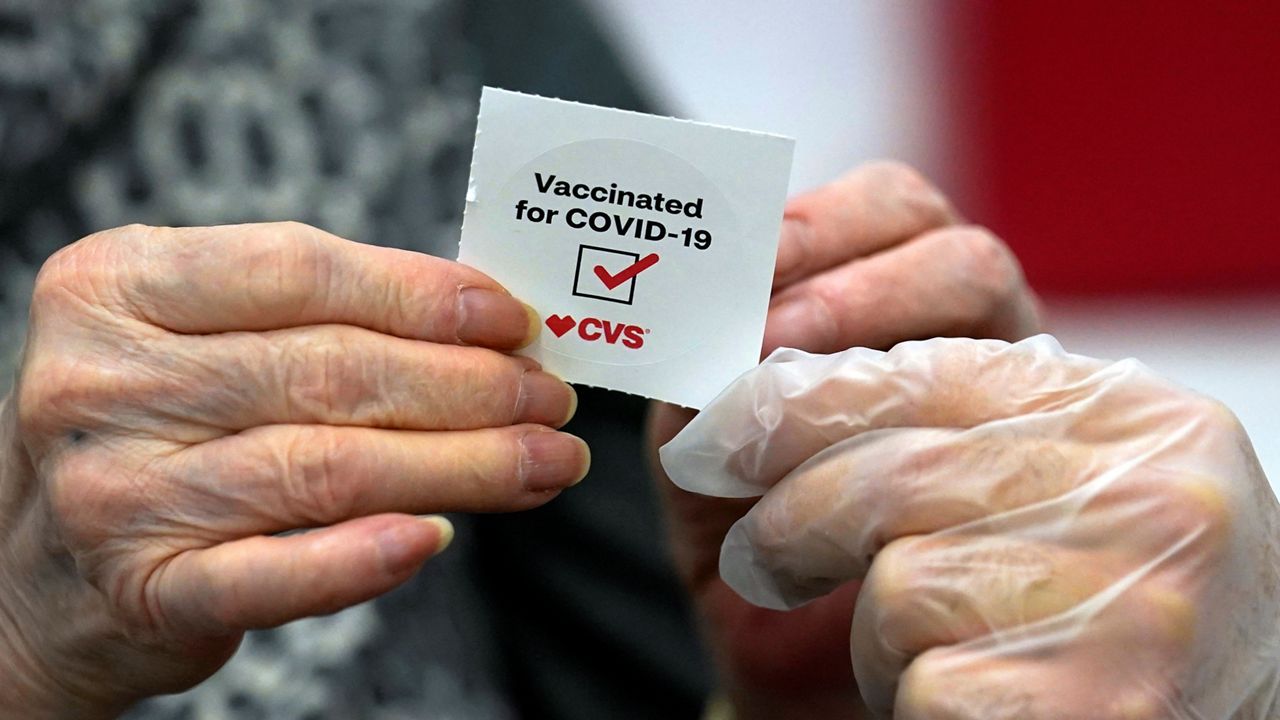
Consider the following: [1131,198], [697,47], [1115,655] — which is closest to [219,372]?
[1115,655]

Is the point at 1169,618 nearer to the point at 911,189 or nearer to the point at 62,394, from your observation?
the point at 911,189

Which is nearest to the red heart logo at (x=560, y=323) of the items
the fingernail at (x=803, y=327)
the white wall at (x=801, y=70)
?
the fingernail at (x=803, y=327)

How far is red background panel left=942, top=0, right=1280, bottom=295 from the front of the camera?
4.84 ft

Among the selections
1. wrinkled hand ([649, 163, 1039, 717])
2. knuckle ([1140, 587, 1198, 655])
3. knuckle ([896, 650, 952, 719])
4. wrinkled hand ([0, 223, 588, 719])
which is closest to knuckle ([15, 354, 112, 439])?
wrinkled hand ([0, 223, 588, 719])

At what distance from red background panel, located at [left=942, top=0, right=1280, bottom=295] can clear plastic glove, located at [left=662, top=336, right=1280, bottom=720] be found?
1.04m

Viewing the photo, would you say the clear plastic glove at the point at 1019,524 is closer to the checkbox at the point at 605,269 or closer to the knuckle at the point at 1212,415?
the knuckle at the point at 1212,415

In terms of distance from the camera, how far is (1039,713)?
55 cm

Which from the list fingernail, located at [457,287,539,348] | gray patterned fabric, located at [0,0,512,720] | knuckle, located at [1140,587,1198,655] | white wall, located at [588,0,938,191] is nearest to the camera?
knuckle, located at [1140,587,1198,655]

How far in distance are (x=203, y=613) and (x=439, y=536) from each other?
164mm

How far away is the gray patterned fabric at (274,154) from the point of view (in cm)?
104

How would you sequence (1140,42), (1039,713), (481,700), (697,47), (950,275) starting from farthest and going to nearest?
(697,47), (1140,42), (481,700), (950,275), (1039,713)

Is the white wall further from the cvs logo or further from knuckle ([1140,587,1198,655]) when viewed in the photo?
knuckle ([1140,587,1198,655])

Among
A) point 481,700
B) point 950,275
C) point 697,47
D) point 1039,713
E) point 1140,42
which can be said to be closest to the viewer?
point 1039,713

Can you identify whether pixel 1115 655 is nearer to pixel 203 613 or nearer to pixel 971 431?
pixel 971 431
